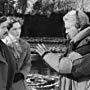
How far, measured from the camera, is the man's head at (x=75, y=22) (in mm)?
2936

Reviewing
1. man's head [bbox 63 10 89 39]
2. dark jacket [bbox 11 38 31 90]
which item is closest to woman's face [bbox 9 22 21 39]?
dark jacket [bbox 11 38 31 90]

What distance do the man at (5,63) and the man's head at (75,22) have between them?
71 cm

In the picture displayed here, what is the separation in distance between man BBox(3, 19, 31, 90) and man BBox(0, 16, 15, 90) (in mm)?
122

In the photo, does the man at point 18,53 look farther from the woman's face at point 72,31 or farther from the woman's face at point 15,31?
the woman's face at point 72,31

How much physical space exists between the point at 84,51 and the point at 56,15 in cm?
716

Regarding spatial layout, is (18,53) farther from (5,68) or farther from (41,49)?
(41,49)

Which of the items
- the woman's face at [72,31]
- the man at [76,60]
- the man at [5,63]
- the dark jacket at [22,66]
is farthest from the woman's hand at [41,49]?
the dark jacket at [22,66]

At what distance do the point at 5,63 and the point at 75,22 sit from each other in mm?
810

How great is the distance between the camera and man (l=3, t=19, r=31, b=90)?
400cm

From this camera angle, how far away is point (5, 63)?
3.38 metres

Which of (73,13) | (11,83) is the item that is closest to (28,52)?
(11,83)

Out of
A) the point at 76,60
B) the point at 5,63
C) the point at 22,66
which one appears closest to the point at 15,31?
the point at 22,66

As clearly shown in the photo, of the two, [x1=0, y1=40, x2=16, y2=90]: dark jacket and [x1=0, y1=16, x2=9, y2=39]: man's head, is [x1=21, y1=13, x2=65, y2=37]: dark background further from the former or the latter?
[x1=0, y1=40, x2=16, y2=90]: dark jacket

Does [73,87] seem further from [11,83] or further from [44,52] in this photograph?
[11,83]
